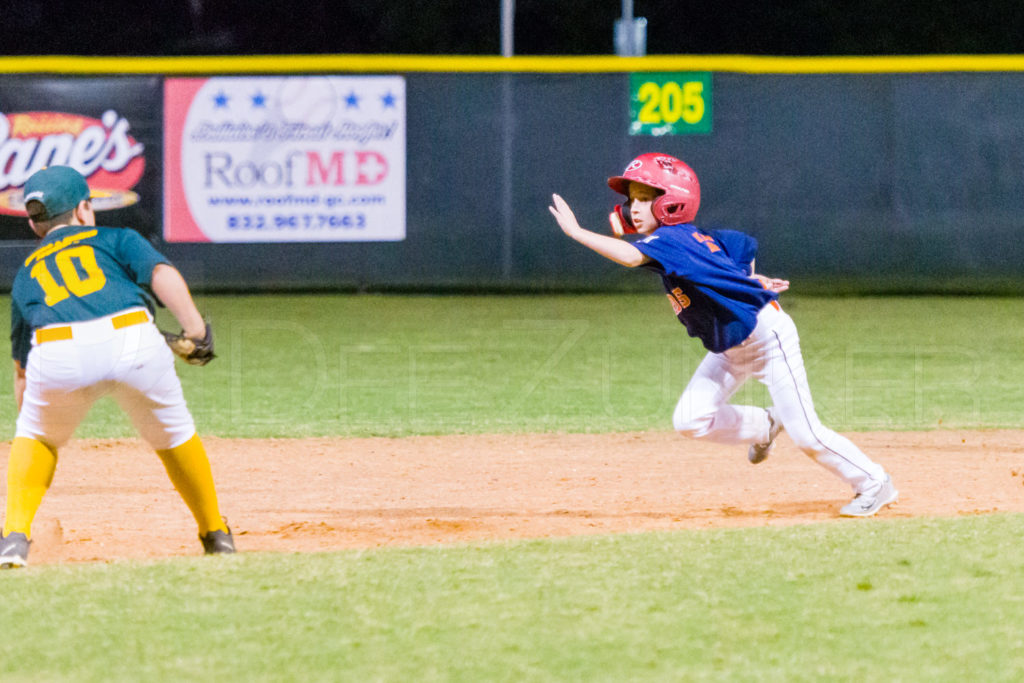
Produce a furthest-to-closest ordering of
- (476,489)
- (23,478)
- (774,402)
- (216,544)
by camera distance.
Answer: (476,489), (774,402), (216,544), (23,478)

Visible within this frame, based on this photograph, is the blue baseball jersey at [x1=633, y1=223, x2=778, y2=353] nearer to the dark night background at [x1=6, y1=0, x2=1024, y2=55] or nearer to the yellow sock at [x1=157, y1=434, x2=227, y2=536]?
the yellow sock at [x1=157, y1=434, x2=227, y2=536]

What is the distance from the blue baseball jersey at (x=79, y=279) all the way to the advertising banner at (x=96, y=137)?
10.1m

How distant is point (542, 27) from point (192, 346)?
25.3m

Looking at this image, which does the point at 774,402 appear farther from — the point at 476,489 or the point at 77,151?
the point at 77,151

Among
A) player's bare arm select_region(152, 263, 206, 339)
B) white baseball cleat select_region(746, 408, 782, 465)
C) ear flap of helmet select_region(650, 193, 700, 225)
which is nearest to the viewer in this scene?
player's bare arm select_region(152, 263, 206, 339)

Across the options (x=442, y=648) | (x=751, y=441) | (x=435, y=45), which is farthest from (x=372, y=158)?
(x=435, y=45)

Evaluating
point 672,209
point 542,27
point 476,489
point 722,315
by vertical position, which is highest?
point 542,27

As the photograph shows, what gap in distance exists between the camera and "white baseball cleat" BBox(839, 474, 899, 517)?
5.35 metres

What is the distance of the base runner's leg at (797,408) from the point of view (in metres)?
5.17

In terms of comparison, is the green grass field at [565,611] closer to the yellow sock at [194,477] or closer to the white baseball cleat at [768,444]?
the yellow sock at [194,477]

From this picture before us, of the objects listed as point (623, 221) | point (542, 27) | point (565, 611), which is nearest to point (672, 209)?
point (623, 221)

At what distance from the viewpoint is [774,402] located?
5.18 meters

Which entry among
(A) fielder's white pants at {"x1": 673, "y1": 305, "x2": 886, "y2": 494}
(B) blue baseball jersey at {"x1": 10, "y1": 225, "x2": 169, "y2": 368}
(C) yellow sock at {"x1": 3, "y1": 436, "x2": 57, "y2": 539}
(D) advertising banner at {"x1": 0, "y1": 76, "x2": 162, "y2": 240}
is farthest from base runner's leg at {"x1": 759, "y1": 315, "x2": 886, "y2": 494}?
(D) advertising banner at {"x1": 0, "y1": 76, "x2": 162, "y2": 240}

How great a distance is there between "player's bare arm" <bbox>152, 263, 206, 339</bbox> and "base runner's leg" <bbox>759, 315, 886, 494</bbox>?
7.01ft
